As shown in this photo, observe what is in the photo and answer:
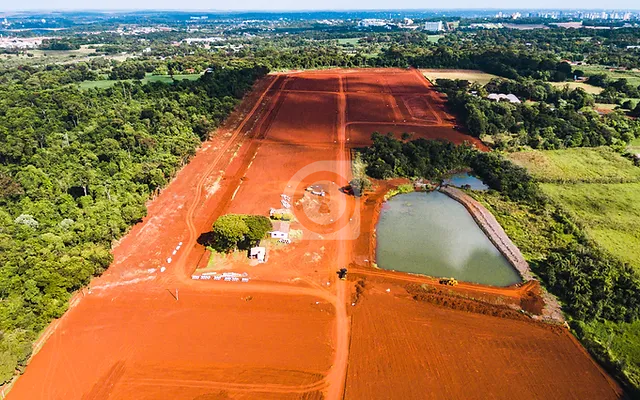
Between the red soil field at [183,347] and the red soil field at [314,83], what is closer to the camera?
the red soil field at [183,347]

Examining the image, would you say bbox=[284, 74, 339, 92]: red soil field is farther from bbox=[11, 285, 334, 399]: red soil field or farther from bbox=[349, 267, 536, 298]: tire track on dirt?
bbox=[11, 285, 334, 399]: red soil field

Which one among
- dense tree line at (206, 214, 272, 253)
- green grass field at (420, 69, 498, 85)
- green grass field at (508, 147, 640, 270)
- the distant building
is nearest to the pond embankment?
green grass field at (508, 147, 640, 270)

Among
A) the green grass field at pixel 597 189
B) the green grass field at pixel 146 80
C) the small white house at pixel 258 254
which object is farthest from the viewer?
the green grass field at pixel 146 80

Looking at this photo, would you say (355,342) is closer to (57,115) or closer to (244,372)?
(244,372)

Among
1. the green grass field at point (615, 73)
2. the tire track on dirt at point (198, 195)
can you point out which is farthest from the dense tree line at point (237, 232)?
the green grass field at point (615, 73)

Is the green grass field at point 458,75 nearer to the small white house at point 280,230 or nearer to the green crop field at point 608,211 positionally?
the green crop field at point 608,211

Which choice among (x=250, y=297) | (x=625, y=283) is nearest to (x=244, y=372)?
(x=250, y=297)

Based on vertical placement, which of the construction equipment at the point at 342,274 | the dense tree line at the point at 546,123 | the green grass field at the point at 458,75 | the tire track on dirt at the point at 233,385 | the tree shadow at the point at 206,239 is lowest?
the tire track on dirt at the point at 233,385
